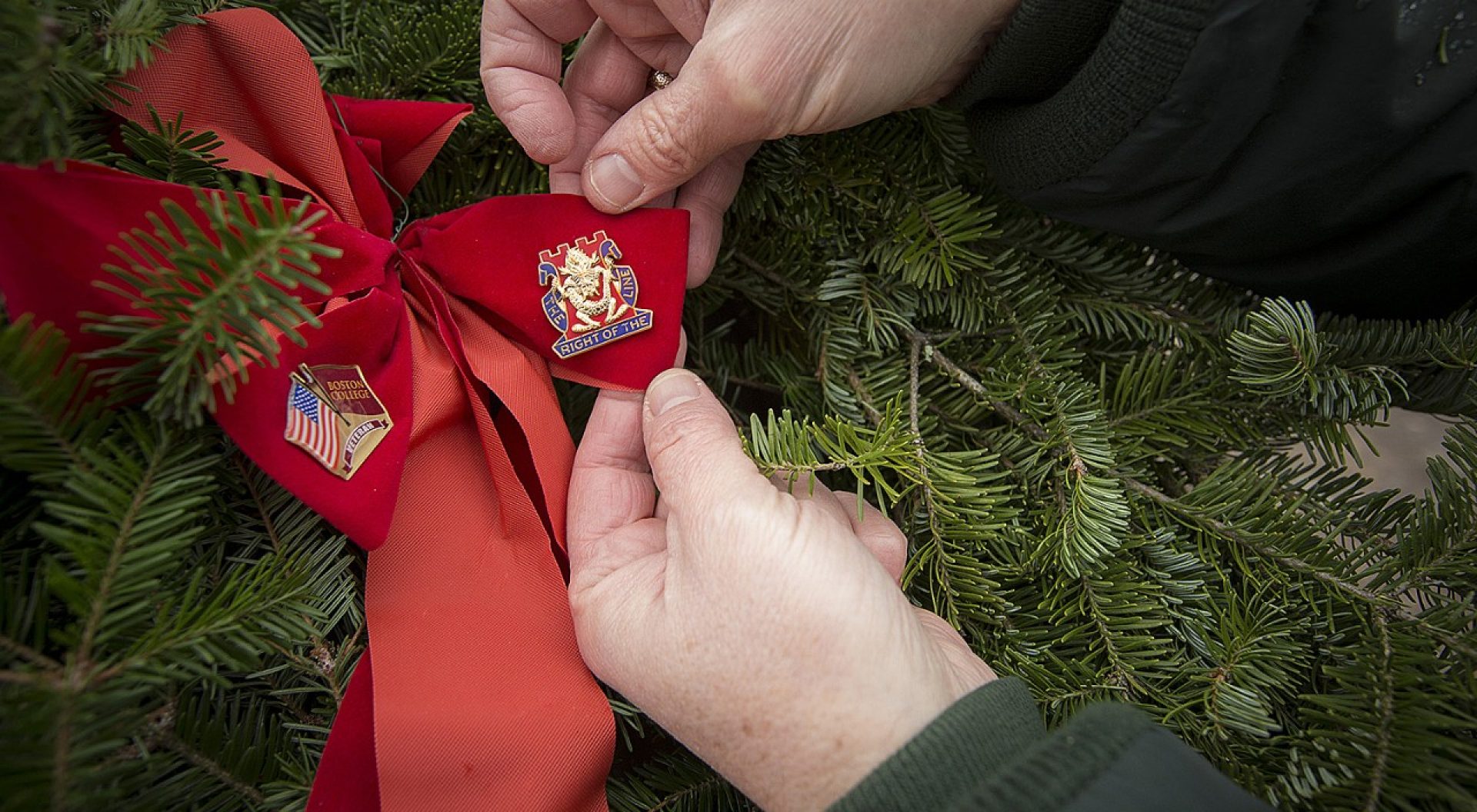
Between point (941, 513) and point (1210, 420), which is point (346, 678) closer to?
point (941, 513)

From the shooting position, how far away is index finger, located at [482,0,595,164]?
2.49ft

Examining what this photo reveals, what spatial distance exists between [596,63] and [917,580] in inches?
25.1

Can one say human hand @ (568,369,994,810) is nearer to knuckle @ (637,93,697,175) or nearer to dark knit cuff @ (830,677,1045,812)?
dark knit cuff @ (830,677,1045,812)

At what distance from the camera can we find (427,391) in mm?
669

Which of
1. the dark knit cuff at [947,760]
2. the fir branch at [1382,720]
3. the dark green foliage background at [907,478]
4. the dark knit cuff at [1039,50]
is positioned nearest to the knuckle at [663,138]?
the dark green foliage background at [907,478]

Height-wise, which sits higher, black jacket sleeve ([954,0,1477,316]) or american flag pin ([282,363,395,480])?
black jacket sleeve ([954,0,1477,316])

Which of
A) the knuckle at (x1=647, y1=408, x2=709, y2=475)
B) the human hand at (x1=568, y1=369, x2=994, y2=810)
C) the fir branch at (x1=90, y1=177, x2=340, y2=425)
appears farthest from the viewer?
the knuckle at (x1=647, y1=408, x2=709, y2=475)

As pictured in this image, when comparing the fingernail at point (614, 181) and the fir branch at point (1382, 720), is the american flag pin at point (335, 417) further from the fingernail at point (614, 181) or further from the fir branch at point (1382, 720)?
the fir branch at point (1382, 720)

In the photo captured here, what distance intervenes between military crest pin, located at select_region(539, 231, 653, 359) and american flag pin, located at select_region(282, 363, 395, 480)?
0.17 metres

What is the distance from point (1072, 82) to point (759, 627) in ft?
1.82

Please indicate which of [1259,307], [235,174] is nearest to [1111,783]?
[1259,307]

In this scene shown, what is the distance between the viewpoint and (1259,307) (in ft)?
2.77

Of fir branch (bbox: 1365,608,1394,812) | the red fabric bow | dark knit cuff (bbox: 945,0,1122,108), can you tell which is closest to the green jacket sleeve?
fir branch (bbox: 1365,608,1394,812)

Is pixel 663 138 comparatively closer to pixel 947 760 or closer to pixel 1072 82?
pixel 1072 82
